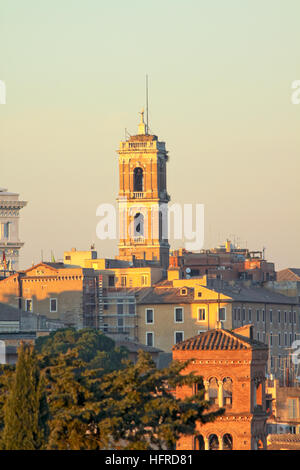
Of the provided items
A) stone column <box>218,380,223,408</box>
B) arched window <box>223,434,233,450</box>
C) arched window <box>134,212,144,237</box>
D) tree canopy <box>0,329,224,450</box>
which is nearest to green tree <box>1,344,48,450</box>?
tree canopy <box>0,329,224,450</box>

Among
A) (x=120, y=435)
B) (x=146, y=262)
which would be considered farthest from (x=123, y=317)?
(x=120, y=435)

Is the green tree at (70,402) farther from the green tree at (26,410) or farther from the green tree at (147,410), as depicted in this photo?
the green tree at (26,410)

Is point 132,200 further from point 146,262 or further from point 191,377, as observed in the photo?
point 191,377

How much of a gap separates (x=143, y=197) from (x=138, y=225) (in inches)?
117

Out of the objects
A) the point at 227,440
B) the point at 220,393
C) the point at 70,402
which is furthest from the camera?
the point at 220,393

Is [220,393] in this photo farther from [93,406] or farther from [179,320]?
[179,320]

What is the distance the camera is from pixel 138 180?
7387 inches

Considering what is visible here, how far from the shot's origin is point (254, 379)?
73.4 meters

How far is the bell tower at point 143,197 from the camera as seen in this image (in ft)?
599

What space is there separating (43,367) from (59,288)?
84.0 metres

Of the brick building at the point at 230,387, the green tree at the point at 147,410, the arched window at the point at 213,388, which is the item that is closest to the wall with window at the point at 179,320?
the brick building at the point at 230,387

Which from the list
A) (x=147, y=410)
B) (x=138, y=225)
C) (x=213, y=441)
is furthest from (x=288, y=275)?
(x=147, y=410)

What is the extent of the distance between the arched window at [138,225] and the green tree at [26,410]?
123 m

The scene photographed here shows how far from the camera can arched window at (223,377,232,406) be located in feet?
237
